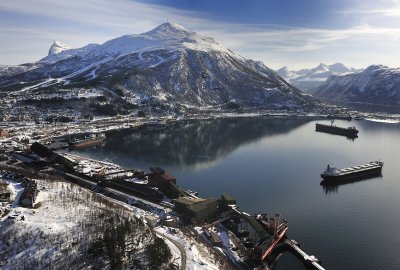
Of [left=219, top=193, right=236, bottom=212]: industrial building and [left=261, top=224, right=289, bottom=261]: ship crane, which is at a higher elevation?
[left=219, top=193, right=236, bottom=212]: industrial building

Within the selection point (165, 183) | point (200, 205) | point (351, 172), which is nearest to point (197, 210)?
point (200, 205)

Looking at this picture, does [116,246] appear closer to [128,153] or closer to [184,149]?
[128,153]

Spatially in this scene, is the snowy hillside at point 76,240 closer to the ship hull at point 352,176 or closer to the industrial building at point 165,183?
the industrial building at point 165,183

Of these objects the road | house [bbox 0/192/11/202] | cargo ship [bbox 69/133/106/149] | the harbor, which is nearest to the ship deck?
the harbor

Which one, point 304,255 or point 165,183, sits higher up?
point 165,183

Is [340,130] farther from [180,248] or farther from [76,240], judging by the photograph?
[76,240]

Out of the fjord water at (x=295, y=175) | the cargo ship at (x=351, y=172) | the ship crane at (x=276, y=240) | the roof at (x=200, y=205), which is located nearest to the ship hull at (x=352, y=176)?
the cargo ship at (x=351, y=172)

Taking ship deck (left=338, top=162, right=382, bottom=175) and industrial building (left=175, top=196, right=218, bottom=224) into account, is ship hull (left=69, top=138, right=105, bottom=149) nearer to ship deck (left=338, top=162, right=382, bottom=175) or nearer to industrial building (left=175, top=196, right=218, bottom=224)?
industrial building (left=175, top=196, right=218, bottom=224)

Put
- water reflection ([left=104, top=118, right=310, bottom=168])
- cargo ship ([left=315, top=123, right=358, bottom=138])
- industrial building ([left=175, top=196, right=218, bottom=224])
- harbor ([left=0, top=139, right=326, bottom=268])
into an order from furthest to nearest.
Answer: cargo ship ([left=315, top=123, right=358, bottom=138])
water reflection ([left=104, top=118, right=310, bottom=168])
industrial building ([left=175, top=196, right=218, bottom=224])
harbor ([left=0, top=139, right=326, bottom=268])
